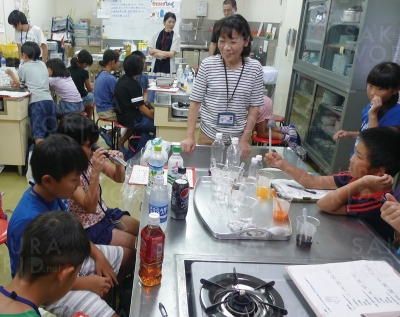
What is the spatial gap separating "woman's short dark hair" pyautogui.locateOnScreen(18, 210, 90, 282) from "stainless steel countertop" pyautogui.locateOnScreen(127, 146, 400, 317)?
188 millimetres

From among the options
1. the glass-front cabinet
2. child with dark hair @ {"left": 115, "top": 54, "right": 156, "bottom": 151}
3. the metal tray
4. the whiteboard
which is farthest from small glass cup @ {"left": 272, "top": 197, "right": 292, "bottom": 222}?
the whiteboard

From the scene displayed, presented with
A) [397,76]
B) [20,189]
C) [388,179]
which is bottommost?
[20,189]

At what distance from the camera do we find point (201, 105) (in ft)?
6.92

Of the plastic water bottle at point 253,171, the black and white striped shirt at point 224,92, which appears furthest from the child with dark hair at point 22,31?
the plastic water bottle at point 253,171

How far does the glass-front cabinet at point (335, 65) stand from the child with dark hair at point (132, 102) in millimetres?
1772

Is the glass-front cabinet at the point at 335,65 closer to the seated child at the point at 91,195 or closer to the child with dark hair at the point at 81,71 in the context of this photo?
the seated child at the point at 91,195

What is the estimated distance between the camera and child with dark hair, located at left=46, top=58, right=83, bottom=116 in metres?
3.70

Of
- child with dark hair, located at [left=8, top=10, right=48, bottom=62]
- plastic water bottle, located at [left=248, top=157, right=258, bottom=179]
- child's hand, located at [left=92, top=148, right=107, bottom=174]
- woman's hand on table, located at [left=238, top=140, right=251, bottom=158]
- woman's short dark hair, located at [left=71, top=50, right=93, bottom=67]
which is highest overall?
child with dark hair, located at [left=8, top=10, right=48, bottom=62]

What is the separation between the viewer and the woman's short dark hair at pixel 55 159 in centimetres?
121

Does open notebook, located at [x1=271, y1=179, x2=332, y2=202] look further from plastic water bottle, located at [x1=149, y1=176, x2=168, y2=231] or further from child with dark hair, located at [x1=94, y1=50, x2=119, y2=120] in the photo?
child with dark hair, located at [x1=94, y1=50, x2=119, y2=120]

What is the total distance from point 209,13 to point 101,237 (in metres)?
6.98

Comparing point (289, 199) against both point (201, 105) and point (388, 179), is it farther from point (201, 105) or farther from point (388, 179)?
point (201, 105)

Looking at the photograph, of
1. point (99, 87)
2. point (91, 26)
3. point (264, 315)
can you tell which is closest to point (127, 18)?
point (91, 26)

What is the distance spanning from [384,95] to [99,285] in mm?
1861
